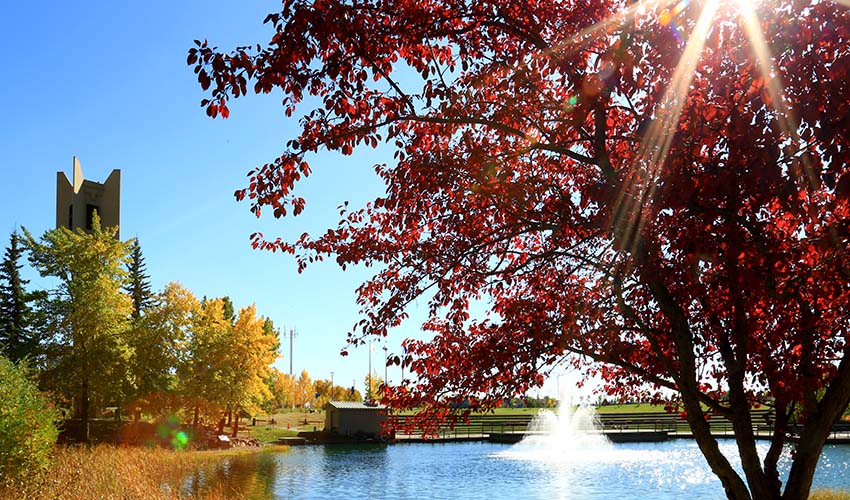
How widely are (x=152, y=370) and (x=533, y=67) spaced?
128 ft

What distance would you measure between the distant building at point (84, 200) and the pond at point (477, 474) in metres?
23.7

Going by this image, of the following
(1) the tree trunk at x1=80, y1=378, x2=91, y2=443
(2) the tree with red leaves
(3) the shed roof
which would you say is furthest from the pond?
(2) the tree with red leaves

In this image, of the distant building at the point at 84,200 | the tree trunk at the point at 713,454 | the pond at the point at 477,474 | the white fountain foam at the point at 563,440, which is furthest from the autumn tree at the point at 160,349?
the tree trunk at the point at 713,454

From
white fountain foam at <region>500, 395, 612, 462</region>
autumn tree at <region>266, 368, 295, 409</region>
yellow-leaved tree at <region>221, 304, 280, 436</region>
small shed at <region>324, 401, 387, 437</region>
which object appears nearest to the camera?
white fountain foam at <region>500, 395, 612, 462</region>

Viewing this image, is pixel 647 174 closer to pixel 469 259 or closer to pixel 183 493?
pixel 469 259

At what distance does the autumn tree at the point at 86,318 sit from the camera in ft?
126

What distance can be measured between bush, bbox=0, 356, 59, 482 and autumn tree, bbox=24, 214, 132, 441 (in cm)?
2095

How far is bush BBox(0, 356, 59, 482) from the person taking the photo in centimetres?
1644

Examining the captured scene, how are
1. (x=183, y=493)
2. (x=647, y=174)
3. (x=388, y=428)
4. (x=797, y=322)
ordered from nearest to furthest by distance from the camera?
(x=647, y=174)
(x=797, y=322)
(x=388, y=428)
(x=183, y=493)

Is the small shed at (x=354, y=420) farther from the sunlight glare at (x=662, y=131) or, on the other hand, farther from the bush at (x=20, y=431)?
the sunlight glare at (x=662, y=131)

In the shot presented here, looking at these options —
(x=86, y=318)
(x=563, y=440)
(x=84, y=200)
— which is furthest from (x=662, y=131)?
(x=84, y=200)

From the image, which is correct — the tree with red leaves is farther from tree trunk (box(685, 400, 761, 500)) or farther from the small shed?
the small shed

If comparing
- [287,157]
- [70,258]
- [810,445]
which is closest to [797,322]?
[810,445]

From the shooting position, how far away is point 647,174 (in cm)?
611
